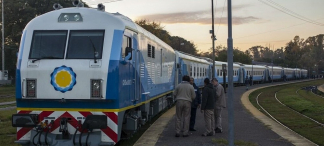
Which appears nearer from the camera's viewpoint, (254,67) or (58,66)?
(58,66)

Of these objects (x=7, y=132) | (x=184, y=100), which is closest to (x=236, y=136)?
(x=184, y=100)

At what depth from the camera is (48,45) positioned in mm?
9461

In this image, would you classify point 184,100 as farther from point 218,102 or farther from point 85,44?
point 85,44

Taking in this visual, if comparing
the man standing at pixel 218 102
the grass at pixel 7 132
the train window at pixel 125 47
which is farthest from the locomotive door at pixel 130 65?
the grass at pixel 7 132

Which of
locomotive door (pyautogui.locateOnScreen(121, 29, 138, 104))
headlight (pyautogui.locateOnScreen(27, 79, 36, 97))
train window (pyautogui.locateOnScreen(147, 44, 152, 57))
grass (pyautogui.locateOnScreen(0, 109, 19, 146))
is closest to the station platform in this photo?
locomotive door (pyautogui.locateOnScreen(121, 29, 138, 104))

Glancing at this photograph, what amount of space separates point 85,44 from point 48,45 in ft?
2.83

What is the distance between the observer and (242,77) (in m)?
58.8

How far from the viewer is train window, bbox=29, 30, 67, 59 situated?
9337mm

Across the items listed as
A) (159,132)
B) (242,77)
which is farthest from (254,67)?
(159,132)

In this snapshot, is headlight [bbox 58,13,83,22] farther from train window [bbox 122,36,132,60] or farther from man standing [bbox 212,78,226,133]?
man standing [bbox 212,78,226,133]

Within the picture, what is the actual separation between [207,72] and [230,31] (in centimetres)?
3328

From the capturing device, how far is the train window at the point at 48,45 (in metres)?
9.34

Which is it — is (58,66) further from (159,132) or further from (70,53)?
(159,132)

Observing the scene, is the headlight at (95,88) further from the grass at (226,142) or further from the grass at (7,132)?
the grass at (226,142)
